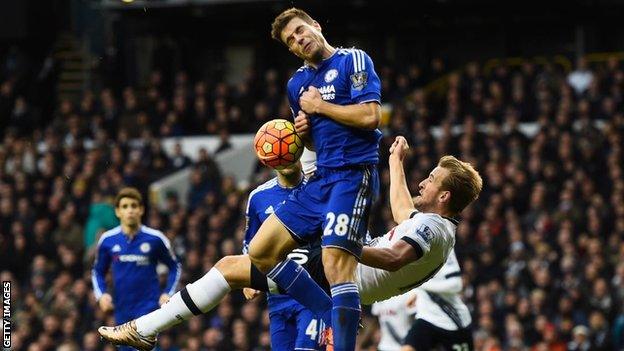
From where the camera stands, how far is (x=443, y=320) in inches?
520

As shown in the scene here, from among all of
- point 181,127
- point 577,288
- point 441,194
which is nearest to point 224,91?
point 181,127

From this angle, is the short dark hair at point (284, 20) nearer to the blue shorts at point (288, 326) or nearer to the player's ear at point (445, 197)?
the player's ear at point (445, 197)

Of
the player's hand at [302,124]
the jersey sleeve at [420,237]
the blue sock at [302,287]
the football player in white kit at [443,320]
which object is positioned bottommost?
the football player in white kit at [443,320]

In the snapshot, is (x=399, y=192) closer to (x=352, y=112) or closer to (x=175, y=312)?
(x=352, y=112)

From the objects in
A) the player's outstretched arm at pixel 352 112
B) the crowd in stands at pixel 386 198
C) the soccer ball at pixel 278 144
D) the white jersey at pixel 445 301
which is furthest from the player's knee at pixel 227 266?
the crowd in stands at pixel 386 198

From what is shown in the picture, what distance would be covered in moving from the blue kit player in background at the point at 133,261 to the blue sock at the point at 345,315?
5.12 m

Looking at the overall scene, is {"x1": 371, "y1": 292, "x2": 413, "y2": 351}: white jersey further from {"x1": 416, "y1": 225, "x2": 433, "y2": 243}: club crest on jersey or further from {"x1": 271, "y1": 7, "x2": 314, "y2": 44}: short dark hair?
{"x1": 271, "y1": 7, "x2": 314, "y2": 44}: short dark hair

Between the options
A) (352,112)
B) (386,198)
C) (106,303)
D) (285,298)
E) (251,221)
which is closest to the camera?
(352,112)

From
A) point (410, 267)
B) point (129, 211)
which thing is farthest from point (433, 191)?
point (129, 211)

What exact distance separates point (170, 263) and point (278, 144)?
4.82 meters

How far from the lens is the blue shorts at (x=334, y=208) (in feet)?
31.5

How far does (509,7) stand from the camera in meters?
29.4

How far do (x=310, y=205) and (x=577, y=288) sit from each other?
29.8 feet

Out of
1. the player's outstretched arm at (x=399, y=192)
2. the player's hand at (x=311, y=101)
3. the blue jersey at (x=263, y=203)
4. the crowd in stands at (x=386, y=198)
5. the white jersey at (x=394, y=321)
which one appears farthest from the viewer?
the crowd in stands at (x=386, y=198)
